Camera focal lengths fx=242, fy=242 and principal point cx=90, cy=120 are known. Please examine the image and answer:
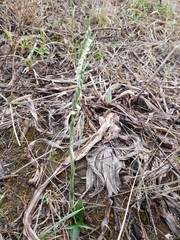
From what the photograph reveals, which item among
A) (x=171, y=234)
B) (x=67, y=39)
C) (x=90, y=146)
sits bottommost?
(x=171, y=234)

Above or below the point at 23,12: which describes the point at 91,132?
below

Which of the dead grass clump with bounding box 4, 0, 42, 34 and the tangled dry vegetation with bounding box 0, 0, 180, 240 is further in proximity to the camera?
the dead grass clump with bounding box 4, 0, 42, 34

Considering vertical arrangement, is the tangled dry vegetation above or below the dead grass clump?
below

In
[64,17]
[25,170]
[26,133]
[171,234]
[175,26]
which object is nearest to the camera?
[171,234]

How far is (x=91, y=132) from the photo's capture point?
109cm

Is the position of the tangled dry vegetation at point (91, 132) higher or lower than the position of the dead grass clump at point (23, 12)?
lower

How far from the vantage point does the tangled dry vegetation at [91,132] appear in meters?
0.83

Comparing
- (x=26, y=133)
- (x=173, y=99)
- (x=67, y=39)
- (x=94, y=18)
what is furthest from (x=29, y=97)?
(x=94, y=18)

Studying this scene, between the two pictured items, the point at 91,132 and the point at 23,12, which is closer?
the point at 91,132

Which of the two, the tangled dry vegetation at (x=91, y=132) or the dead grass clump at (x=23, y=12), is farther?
the dead grass clump at (x=23, y=12)

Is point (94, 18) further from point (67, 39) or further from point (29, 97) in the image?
point (29, 97)

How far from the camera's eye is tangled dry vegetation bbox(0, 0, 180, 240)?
2.73ft

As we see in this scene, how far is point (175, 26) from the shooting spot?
200 centimetres

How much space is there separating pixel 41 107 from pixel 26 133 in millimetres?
162
